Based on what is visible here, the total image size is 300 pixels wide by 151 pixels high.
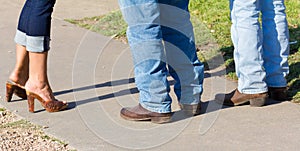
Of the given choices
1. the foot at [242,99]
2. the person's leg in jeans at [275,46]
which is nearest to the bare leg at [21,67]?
the foot at [242,99]

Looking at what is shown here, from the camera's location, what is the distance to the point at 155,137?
4.48m

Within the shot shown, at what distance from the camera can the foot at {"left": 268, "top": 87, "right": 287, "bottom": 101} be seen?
5.12 meters

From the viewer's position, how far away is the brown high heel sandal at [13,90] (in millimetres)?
5094

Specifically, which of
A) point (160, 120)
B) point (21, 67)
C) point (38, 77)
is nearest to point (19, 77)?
point (21, 67)

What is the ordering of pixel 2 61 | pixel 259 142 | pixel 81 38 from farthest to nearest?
pixel 81 38, pixel 2 61, pixel 259 142

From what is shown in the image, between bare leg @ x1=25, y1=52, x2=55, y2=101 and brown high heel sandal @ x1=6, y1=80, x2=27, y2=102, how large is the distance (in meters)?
0.21

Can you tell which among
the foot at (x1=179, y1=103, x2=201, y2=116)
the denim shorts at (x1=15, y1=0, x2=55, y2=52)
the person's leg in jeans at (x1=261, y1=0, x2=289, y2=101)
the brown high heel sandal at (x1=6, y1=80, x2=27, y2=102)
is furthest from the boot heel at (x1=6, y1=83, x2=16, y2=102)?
the person's leg in jeans at (x1=261, y1=0, x2=289, y2=101)

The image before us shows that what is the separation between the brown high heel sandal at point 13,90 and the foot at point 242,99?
151 centimetres

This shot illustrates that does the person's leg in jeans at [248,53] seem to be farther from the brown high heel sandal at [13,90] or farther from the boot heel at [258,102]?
the brown high heel sandal at [13,90]

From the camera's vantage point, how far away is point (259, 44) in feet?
16.1

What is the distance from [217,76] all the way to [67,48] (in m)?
1.58

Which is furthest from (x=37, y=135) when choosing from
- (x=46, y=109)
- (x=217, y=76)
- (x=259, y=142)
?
(x=217, y=76)

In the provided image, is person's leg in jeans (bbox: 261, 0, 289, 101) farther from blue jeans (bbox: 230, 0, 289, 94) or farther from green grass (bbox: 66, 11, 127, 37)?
green grass (bbox: 66, 11, 127, 37)

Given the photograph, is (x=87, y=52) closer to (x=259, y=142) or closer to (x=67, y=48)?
(x=67, y=48)
